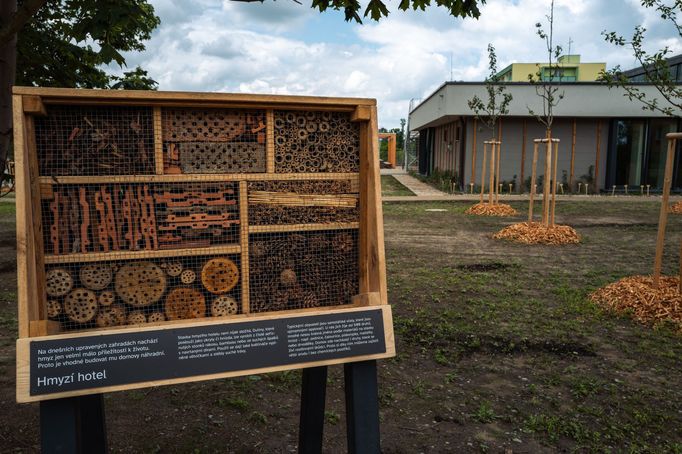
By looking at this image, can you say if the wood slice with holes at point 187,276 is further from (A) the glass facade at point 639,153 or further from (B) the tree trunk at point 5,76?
(A) the glass facade at point 639,153

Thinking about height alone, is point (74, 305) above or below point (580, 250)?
above

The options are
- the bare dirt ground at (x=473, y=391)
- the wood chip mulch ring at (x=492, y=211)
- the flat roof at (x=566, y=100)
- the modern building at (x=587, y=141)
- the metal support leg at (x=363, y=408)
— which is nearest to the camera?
the metal support leg at (x=363, y=408)

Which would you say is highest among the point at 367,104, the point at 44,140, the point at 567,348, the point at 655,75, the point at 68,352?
the point at 655,75

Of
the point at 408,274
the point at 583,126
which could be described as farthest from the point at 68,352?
the point at 583,126

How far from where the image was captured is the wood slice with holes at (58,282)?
260cm

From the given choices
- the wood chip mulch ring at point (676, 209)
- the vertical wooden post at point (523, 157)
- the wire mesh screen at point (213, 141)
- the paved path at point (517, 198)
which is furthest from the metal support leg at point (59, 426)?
the vertical wooden post at point (523, 157)

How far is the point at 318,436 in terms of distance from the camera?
3.41 meters

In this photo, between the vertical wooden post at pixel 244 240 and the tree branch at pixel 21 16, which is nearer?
the vertical wooden post at pixel 244 240

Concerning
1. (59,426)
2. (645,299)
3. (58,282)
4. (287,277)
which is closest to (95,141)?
(58,282)

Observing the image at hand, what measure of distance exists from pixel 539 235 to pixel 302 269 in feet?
33.0

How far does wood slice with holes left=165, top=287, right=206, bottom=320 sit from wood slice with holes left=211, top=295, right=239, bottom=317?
2.0 inches

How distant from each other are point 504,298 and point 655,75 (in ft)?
11.6

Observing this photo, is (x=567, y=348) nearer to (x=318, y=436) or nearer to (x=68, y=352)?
(x=318, y=436)

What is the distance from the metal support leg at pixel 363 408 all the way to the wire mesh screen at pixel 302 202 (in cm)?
80
